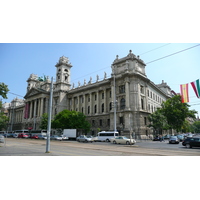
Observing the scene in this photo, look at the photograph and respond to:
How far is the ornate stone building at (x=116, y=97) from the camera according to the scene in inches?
1788

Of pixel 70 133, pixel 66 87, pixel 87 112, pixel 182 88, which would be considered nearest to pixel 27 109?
pixel 66 87

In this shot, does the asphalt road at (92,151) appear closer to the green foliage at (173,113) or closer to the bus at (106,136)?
the bus at (106,136)

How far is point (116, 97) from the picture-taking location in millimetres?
50062

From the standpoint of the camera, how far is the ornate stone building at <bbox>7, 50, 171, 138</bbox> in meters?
45.4

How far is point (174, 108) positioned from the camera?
4775 centimetres

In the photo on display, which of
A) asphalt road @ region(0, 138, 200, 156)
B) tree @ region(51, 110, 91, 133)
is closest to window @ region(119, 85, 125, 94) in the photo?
tree @ region(51, 110, 91, 133)

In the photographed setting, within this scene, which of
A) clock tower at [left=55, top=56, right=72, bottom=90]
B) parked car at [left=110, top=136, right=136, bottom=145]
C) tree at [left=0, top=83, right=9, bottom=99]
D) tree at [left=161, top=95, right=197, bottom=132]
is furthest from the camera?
clock tower at [left=55, top=56, right=72, bottom=90]

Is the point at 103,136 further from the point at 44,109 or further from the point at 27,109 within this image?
the point at 27,109

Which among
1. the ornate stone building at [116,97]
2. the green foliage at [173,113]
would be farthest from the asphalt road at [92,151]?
the green foliage at [173,113]

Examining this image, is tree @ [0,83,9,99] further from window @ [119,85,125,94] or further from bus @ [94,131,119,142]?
window @ [119,85,125,94]

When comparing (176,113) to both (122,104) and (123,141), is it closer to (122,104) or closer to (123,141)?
(122,104)

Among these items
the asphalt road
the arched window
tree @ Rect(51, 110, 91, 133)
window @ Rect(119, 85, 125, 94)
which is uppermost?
window @ Rect(119, 85, 125, 94)

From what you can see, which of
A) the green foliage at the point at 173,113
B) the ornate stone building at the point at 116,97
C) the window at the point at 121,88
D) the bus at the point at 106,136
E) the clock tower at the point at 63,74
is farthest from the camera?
the clock tower at the point at 63,74

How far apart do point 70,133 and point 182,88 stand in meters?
30.8
